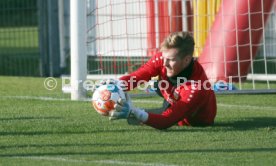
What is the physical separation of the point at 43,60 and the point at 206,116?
683 cm

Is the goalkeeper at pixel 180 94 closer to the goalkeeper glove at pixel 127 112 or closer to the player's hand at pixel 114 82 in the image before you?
→ the goalkeeper glove at pixel 127 112

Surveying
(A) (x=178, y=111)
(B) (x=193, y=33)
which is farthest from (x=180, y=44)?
(B) (x=193, y=33)

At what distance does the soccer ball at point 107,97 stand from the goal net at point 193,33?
334cm

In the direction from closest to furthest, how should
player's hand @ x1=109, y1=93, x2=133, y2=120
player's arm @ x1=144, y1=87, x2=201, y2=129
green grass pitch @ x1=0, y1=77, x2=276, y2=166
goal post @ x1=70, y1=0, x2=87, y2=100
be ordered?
green grass pitch @ x1=0, y1=77, x2=276, y2=166, player's hand @ x1=109, y1=93, x2=133, y2=120, player's arm @ x1=144, y1=87, x2=201, y2=129, goal post @ x1=70, y1=0, x2=87, y2=100

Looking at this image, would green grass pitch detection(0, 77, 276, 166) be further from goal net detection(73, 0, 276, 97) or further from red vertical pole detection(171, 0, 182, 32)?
red vertical pole detection(171, 0, 182, 32)

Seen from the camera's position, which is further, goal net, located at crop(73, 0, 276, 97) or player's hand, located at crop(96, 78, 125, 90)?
goal net, located at crop(73, 0, 276, 97)

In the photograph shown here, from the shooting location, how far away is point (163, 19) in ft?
43.9

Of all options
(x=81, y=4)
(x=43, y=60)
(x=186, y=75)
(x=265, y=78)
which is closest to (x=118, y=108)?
(x=186, y=75)

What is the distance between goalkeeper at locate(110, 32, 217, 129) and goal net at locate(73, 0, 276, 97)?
9.07ft

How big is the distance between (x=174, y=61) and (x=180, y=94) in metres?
0.30

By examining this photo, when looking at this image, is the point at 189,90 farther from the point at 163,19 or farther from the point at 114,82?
the point at 163,19

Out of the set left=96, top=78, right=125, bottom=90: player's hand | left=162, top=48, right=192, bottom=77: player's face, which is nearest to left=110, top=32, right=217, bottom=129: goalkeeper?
left=162, top=48, right=192, bottom=77: player's face

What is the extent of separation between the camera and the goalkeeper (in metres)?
8.41

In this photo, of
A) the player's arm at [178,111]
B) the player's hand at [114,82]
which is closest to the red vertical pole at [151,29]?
the player's hand at [114,82]
